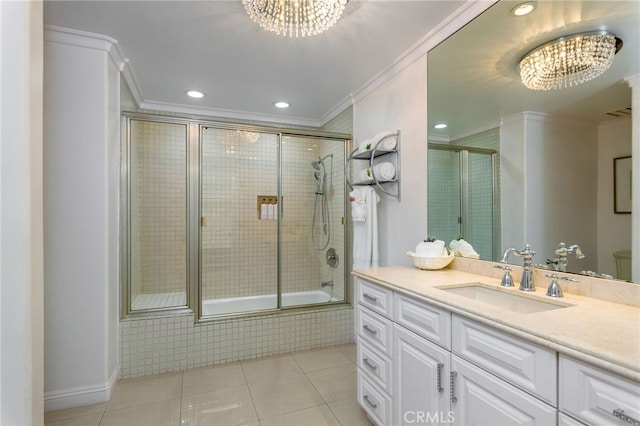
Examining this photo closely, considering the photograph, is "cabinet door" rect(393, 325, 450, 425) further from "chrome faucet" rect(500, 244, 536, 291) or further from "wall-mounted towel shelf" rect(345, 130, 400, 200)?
"wall-mounted towel shelf" rect(345, 130, 400, 200)

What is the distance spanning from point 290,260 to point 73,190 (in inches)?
87.1

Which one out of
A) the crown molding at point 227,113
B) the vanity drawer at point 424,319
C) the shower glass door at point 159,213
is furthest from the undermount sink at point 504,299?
the crown molding at point 227,113

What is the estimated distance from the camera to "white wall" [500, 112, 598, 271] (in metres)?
1.34

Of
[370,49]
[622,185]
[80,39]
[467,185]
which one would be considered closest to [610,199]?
[622,185]

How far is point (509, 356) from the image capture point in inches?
38.1

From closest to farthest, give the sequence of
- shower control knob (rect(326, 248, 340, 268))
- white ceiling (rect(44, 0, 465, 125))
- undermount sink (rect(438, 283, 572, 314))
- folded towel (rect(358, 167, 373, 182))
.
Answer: undermount sink (rect(438, 283, 572, 314))
white ceiling (rect(44, 0, 465, 125))
folded towel (rect(358, 167, 373, 182))
shower control knob (rect(326, 248, 340, 268))

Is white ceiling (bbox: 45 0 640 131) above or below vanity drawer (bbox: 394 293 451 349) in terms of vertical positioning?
above

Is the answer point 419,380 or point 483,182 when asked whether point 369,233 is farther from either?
point 419,380

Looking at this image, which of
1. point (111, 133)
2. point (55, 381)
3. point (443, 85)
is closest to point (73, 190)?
point (111, 133)

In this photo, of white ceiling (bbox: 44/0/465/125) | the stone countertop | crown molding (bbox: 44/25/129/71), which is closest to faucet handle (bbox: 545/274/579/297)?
the stone countertop

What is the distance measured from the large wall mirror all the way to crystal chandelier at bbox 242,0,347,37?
80 centimetres

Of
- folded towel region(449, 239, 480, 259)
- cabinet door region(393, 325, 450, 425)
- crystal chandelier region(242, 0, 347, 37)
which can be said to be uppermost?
crystal chandelier region(242, 0, 347, 37)

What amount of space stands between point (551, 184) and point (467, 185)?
1.67 ft

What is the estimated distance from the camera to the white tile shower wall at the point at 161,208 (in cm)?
290
